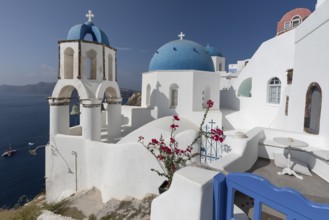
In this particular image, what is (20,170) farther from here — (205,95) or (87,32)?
(205,95)

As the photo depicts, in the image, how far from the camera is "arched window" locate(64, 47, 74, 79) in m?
10.8

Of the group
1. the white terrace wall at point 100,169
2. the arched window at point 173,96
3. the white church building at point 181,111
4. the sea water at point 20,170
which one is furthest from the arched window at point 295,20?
the sea water at point 20,170

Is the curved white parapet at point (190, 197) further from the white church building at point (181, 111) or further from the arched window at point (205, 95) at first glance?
the arched window at point (205, 95)

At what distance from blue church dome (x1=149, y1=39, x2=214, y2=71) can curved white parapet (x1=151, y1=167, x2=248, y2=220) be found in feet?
38.0

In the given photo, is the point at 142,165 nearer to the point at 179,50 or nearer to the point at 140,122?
the point at 140,122

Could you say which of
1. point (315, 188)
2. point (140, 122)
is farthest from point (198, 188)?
point (140, 122)

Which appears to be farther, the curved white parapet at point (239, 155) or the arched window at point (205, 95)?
the arched window at point (205, 95)

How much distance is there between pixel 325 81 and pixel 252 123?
8.66 m

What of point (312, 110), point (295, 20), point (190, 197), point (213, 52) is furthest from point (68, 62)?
point (213, 52)

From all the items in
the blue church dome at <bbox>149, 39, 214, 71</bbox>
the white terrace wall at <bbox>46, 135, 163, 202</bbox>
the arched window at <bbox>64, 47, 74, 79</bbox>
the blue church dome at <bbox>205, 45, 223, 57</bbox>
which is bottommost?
the white terrace wall at <bbox>46, 135, 163, 202</bbox>

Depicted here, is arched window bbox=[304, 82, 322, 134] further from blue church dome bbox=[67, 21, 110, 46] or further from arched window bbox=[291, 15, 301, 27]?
arched window bbox=[291, 15, 301, 27]

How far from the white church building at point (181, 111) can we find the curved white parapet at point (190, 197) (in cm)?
1

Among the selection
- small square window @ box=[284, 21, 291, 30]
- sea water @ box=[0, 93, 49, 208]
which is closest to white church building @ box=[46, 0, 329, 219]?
small square window @ box=[284, 21, 291, 30]

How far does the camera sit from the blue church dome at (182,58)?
13.4 metres
